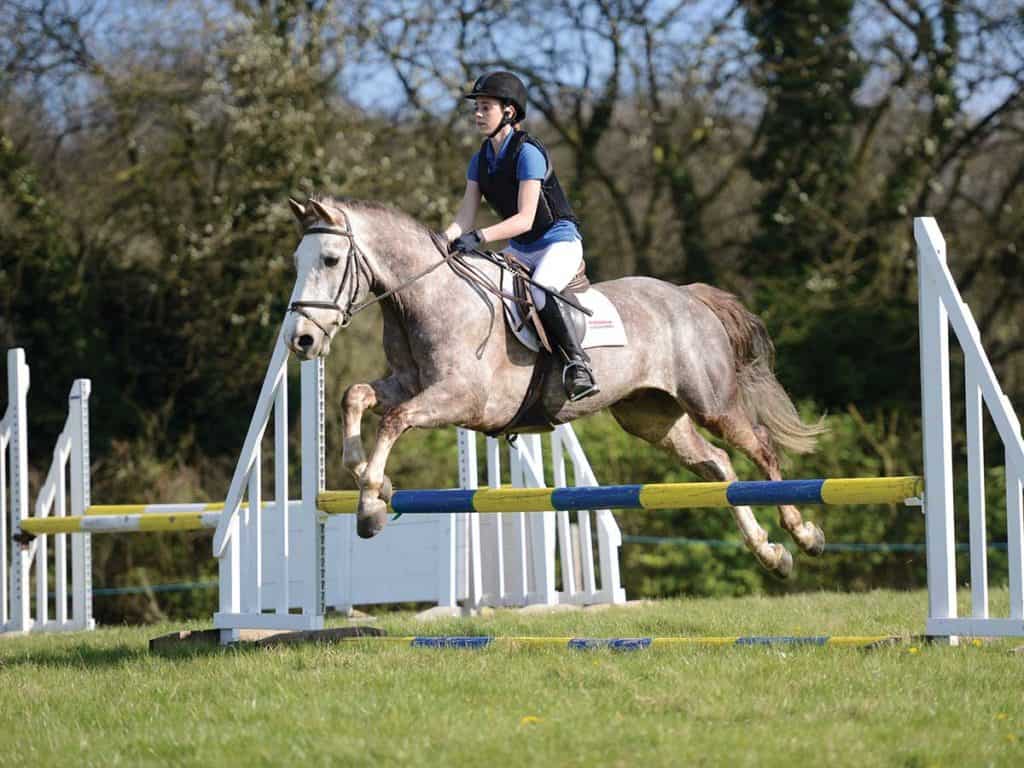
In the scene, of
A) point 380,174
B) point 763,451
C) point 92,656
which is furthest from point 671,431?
point 380,174

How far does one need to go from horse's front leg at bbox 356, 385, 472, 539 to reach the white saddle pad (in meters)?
0.49

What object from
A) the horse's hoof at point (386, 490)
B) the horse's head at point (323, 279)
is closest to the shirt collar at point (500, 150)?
the horse's head at point (323, 279)

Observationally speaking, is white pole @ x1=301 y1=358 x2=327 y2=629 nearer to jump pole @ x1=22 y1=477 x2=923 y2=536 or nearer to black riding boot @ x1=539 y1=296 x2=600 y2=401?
jump pole @ x1=22 y1=477 x2=923 y2=536

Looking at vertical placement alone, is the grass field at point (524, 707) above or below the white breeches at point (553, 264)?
below

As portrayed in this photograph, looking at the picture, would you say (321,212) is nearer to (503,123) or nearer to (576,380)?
(503,123)

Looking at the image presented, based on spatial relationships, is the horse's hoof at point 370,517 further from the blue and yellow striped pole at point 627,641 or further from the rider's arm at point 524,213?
the rider's arm at point 524,213

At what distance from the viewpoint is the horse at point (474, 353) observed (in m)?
5.94

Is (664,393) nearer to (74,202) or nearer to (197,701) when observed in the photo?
(197,701)

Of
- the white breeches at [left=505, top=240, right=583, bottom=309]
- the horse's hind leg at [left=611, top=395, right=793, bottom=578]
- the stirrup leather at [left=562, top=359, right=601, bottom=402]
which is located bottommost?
the horse's hind leg at [left=611, top=395, right=793, bottom=578]

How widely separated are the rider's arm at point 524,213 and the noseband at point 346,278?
1.81 feet

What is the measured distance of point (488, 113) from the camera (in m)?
6.38

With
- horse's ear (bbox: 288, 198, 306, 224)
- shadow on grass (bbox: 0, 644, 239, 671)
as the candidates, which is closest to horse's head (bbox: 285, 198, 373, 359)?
horse's ear (bbox: 288, 198, 306, 224)

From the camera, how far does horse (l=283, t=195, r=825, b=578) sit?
19.5 feet

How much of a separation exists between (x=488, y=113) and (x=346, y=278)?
3.35 feet
